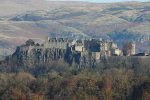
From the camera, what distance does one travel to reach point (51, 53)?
12031cm

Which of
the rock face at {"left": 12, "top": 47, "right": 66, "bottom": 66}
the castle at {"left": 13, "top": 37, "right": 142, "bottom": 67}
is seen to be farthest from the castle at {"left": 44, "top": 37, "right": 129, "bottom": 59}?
the rock face at {"left": 12, "top": 47, "right": 66, "bottom": 66}

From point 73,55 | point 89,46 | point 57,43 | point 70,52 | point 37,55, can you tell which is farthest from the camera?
point 57,43

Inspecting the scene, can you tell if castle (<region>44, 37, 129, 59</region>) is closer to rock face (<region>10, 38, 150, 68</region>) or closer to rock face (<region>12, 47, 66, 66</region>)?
rock face (<region>10, 38, 150, 68</region>)

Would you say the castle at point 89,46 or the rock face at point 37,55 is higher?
the castle at point 89,46

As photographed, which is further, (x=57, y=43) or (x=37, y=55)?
(x=57, y=43)

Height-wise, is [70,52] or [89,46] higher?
[89,46]

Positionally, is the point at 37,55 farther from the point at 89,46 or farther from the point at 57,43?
the point at 89,46

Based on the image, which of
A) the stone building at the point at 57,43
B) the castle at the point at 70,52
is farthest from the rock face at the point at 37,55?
the stone building at the point at 57,43

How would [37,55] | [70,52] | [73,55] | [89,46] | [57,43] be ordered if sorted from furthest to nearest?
[57,43], [89,46], [37,55], [70,52], [73,55]

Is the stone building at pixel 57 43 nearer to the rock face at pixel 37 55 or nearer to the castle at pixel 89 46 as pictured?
the castle at pixel 89 46

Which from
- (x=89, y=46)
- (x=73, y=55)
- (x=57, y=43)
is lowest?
(x=73, y=55)

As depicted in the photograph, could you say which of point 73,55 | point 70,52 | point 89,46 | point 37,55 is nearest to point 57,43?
point 89,46

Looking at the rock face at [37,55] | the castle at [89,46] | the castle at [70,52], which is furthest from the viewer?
the castle at [89,46]

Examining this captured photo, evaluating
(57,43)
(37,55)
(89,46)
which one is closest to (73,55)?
(37,55)
